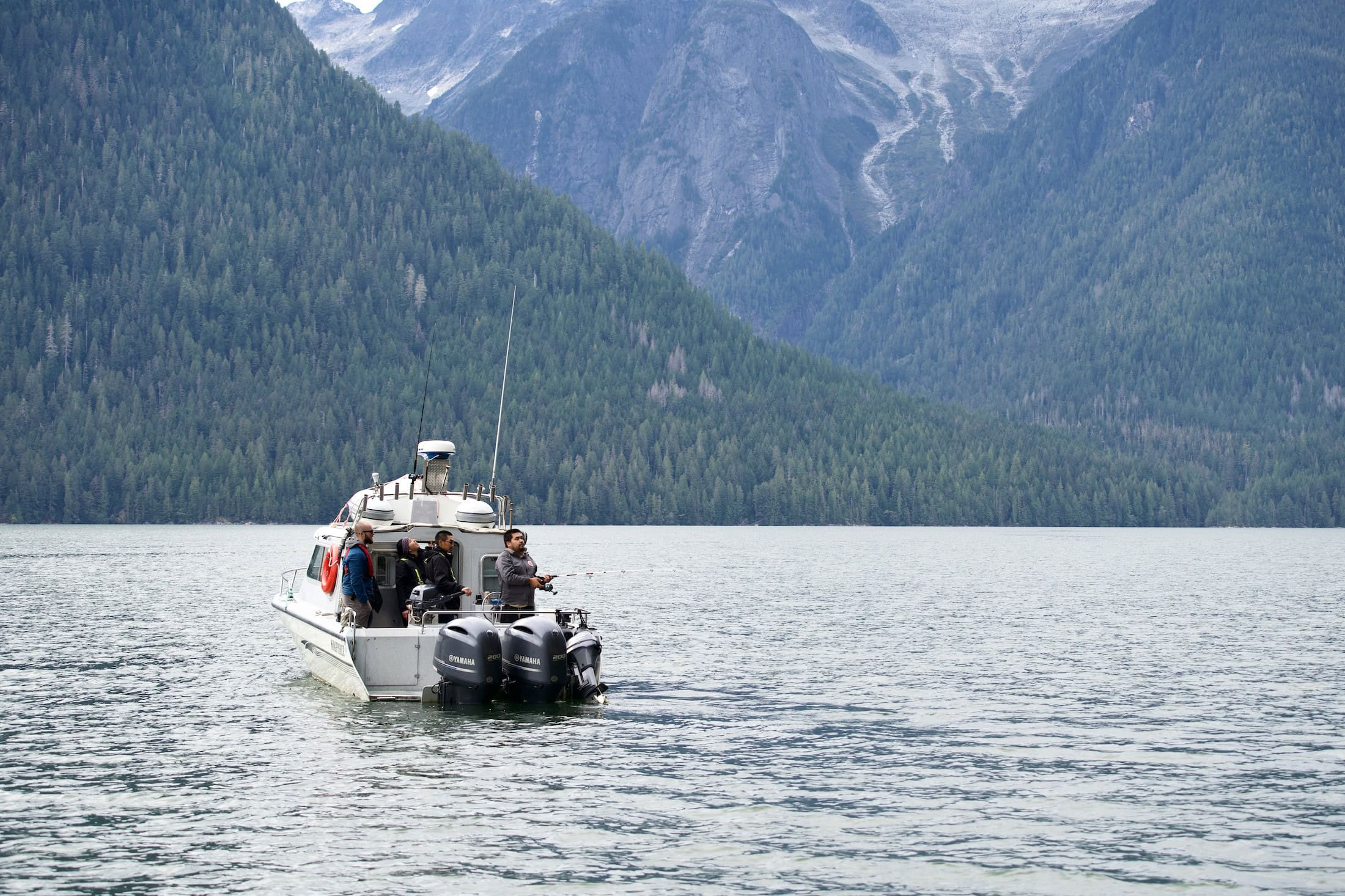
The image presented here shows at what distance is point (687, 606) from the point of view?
9038cm

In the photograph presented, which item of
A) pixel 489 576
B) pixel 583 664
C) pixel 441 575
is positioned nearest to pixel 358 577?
pixel 441 575

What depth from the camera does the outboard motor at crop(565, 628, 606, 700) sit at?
43938 mm

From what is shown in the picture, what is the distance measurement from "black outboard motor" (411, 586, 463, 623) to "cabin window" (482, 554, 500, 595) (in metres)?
2.49

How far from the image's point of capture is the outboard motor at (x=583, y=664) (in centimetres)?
4394

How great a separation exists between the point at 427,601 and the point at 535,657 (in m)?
4.08

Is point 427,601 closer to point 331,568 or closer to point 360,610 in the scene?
point 360,610

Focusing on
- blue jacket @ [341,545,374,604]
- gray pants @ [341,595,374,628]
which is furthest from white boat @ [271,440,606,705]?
blue jacket @ [341,545,374,604]

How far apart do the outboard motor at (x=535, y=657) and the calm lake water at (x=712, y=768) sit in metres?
1.23

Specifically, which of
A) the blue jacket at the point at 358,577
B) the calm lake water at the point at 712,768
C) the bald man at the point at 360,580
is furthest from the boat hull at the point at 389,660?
the blue jacket at the point at 358,577

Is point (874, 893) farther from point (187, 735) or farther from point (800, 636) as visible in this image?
point (800, 636)

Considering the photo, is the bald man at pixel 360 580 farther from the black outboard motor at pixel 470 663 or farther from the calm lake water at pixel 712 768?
the black outboard motor at pixel 470 663

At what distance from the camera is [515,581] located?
148 ft

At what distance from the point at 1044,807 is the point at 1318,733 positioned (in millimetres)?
14027

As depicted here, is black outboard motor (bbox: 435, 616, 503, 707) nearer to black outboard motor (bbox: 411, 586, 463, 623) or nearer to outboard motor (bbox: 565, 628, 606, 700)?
black outboard motor (bbox: 411, 586, 463, 623)
